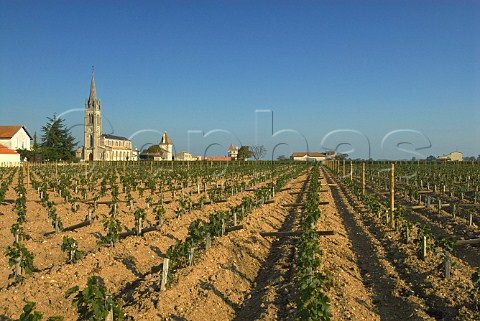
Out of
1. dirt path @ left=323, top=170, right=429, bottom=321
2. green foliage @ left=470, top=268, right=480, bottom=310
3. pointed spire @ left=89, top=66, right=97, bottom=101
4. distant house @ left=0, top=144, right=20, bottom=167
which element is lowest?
dirt path @ left=323, top=170, right=429, bottom=321

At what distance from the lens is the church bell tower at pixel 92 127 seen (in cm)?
10246

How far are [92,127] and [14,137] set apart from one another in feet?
88.5

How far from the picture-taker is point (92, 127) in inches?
4195

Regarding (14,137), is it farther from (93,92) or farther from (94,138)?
(93,92)

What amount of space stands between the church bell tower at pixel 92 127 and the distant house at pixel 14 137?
657 inches

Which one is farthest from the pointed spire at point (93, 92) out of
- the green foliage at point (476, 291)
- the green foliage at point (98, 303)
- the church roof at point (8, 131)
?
the green foliage at point (476, 291)

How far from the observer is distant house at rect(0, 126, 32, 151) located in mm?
79875

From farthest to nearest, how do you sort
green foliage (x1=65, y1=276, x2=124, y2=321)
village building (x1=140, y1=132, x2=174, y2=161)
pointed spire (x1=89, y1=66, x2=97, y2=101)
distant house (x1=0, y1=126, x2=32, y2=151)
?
pointed spire (x1=89, y1=66, x2=97, y2=101), village building (x1=140, y1=132, x2=174, y2=161), distant house (x1=0, y1=126, x2=32, y2=151), green foliage (x1=65, y1=276, x2=124, y2=321)

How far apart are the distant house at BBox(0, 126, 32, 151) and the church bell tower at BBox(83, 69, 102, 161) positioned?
1669 cm

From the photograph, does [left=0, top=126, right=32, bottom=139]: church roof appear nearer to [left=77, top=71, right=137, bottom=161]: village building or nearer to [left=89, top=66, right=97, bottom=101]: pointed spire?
[left=77, top=71, right=137, bottom=161]: village building

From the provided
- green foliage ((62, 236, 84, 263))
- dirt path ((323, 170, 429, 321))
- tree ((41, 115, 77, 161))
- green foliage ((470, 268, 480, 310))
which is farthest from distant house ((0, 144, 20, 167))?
green foliage ((470, 268, 480, 310))

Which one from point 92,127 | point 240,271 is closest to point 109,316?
point 240,271

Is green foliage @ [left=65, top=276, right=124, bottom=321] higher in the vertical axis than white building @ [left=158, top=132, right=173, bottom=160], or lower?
lower

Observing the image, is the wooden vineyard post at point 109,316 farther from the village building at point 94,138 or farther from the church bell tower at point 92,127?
the church bell tower at point 92,127
